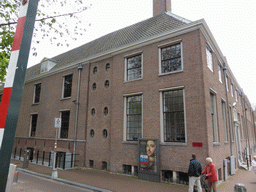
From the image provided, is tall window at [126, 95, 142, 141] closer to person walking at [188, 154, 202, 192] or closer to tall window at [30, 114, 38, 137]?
person walking at [188, 154, 202, 192]

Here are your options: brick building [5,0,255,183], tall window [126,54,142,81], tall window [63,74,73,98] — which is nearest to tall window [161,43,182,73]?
brick building [5,0,255,183]

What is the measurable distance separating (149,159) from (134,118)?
3067mm

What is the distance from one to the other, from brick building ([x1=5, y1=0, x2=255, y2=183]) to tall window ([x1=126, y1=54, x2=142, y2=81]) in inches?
3.0

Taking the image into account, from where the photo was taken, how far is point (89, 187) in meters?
8.56

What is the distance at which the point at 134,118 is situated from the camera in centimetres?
1244

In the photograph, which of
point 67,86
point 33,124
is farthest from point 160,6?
point 33,124

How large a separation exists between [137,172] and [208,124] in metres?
5.18

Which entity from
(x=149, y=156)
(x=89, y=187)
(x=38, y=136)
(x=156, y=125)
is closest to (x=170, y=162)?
(x=149, y=156)

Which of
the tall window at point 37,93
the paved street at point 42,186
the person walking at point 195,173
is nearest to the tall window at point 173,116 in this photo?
the person walking at point 195,173

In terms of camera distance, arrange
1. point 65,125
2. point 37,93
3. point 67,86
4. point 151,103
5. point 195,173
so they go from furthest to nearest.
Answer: point 37,93, point 67,86, point 65,125, point 151,103, point 195,173

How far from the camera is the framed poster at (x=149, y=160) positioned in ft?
33.1

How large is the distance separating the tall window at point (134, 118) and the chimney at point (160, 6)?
8832 millimetres

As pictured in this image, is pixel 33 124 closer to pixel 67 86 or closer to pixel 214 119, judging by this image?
pixel 67 86

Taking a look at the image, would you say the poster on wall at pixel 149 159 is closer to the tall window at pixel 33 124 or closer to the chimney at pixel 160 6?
the chimney at pixel 160 6
